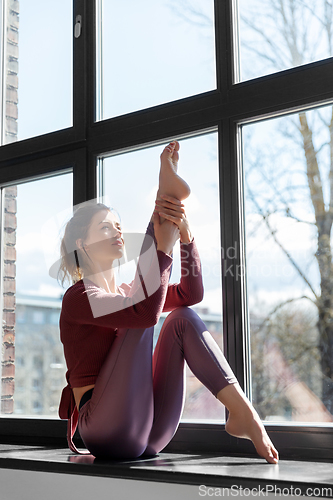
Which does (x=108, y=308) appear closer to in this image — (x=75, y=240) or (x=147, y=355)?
(x=147, y=355)

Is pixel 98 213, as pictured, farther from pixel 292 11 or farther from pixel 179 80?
pixel 292 11

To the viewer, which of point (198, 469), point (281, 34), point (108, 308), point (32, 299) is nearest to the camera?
point (198, 469)

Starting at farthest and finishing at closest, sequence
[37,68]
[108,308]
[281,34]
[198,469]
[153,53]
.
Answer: [37,68]
[153,53]
[281,34]
[108,308]
[198,469]

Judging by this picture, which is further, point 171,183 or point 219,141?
point 219,141

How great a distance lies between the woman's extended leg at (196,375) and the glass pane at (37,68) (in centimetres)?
96

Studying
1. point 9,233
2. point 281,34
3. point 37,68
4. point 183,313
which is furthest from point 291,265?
point 37,68

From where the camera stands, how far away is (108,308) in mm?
1303

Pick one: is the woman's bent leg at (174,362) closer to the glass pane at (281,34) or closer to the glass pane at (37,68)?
the glass pane at (281,34)

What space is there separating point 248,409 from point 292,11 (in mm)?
1116

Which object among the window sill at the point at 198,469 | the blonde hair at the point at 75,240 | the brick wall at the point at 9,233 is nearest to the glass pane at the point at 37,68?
the brick wall at the point at 9,233

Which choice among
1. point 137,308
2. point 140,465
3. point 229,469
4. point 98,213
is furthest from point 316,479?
point 98,213

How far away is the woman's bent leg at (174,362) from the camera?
4.30 feet

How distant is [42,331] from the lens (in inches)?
74.8

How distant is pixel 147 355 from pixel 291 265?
18.0 inches
